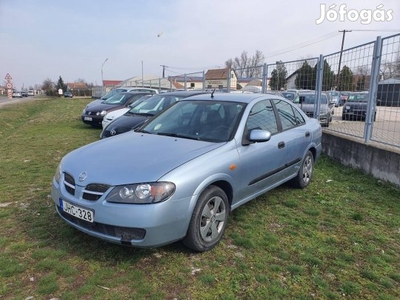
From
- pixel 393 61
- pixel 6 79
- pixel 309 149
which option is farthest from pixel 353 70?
pixel 6 79

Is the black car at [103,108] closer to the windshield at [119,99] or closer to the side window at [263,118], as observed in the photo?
the windshield at [119,99]

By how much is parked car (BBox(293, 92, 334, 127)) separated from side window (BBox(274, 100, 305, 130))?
3491 mm

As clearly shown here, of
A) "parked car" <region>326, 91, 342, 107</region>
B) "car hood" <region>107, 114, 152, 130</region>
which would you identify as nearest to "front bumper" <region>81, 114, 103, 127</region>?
"car hood" <region>107, 114, 152, 130</region>

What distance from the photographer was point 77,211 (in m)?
2.83

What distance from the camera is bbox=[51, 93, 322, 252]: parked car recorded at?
8.66 feet

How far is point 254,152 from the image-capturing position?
11.8 ft

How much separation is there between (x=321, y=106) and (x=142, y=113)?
4.79 metres

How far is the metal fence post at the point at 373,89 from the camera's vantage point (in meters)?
5.63

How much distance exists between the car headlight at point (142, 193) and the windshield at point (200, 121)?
1.01 m

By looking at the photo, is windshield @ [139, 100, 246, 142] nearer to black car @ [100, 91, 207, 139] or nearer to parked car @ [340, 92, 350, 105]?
black car @ [100, 91, 207, 139]

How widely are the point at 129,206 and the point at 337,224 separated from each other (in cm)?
262

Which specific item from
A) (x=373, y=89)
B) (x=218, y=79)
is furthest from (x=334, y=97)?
(x=218, y=79)

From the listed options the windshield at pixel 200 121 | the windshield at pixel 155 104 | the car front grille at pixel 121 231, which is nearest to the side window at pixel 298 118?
the windshield at pixel 200 121

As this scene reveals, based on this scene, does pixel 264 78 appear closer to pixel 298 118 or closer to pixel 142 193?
pixel 298 118
